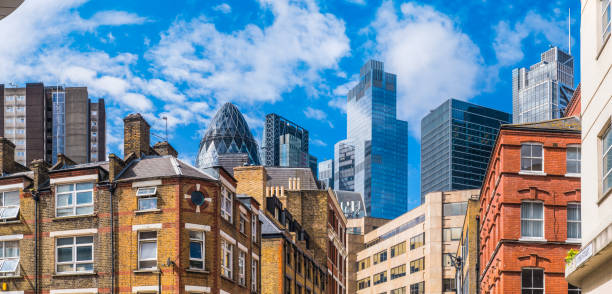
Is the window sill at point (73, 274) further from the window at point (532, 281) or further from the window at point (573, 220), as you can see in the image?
the window at point (573, 220)

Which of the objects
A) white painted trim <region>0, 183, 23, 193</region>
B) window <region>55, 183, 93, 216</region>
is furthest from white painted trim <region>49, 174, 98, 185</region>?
white painted trim <region>0, 183, 23, 193</region>

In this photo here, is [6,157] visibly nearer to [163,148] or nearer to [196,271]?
[163,148]

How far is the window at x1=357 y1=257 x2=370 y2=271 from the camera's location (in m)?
172

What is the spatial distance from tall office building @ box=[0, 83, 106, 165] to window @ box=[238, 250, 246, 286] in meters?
141

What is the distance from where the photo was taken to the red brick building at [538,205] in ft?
158

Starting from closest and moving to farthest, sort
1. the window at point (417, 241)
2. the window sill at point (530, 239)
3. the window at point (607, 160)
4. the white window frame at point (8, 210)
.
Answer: the window at point (607, 160)
the window sill at point (530, 239)
the white window frame at point (8, 210)
the window at point (417, 241)

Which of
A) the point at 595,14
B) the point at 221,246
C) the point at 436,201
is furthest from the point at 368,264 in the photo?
the point at 595,14

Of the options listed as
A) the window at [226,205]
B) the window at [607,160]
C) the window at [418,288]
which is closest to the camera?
the window at [607,160]

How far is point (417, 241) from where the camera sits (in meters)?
153

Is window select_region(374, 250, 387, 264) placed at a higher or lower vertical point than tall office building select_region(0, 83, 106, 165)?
lower

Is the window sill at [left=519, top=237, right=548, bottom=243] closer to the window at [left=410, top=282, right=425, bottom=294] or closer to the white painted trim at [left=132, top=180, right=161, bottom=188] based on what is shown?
the white painted trim at [left=132, top=180, right=161, bottom=188]

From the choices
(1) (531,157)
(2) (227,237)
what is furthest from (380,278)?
(1) (531,157)

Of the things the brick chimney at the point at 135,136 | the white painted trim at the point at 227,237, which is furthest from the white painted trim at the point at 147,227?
the brick chimney at the point at 135,136

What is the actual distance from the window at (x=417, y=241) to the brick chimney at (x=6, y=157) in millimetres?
102418
